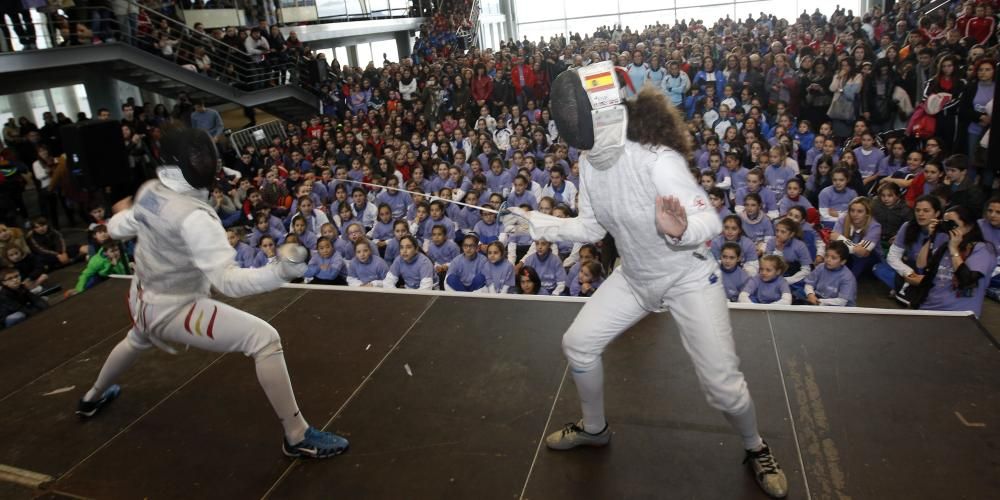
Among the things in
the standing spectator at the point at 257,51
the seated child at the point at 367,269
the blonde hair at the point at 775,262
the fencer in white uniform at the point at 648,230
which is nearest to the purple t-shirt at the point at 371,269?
the seated child at the point at 367,269

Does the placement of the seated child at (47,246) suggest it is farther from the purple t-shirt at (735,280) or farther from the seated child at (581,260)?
the purple t-shirt at (735,280)

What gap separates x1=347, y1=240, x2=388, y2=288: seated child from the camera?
6059 mm

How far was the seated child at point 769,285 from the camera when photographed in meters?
4.60

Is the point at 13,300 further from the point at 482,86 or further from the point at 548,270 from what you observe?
the point at 482,86

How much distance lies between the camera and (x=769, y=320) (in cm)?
376

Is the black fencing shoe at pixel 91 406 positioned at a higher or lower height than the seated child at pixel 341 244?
lower

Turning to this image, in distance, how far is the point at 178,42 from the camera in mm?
11125

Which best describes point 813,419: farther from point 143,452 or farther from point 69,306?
point 69,306

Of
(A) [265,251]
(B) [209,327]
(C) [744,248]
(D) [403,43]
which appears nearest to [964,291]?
(C) [744,248]

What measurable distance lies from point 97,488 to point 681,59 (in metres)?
10.4

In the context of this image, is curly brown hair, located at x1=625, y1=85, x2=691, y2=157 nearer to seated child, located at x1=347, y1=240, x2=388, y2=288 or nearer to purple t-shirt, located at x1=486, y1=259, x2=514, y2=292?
purple t-shirt, located at x1=486, y1=259, x2=514, y2=292

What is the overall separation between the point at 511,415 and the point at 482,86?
393 inches

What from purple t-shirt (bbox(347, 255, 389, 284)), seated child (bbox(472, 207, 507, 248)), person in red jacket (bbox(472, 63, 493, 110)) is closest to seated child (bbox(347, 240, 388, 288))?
purple t-shirt (bbox(347, 255, 389, 284))

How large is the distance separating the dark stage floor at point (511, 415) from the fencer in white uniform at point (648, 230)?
0.43m
